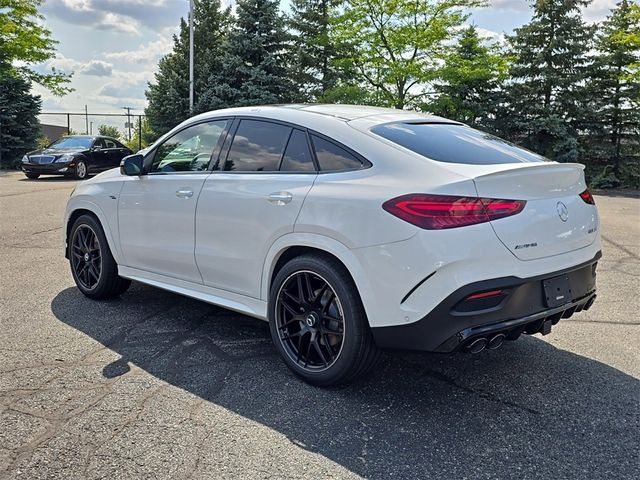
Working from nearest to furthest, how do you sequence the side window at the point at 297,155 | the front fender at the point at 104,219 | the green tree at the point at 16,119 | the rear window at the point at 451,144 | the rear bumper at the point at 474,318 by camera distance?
the rear bumper at the point at 474,318
the rear window at the point at 451,144
the side window at the point at 297,155
the front fender at the point at 104,219
the green tree at the point at 16,119

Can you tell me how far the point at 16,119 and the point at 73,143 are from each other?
643cm

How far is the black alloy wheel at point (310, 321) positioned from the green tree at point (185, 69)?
69.8 feet

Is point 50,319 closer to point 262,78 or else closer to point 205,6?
point 262,78

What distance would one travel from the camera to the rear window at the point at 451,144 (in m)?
3.37

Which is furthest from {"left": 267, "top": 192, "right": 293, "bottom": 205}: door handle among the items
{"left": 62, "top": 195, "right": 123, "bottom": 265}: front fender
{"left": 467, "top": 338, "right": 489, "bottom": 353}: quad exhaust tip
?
{"left": 62, "top": 195, "right": 123, "bottom": 265}: front fender

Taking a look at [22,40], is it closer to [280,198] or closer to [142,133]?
[142,133]

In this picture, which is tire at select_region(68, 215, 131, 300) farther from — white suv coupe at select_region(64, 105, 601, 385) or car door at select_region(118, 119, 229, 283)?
white suv coupe at select_region(64, 105, 601, 385)

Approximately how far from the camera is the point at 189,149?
4.49m

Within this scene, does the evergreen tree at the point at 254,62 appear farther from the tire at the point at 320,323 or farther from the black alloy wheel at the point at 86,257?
the tire at the point at 320,323

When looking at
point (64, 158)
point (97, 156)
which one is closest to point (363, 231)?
point (64, 158)

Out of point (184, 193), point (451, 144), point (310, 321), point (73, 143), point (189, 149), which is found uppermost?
point (451, 144)

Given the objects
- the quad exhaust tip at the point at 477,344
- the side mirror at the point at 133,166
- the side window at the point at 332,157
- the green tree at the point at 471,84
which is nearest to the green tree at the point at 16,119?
the green tree at the point at 471,84

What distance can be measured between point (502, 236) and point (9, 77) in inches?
994

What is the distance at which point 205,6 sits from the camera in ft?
95.1
